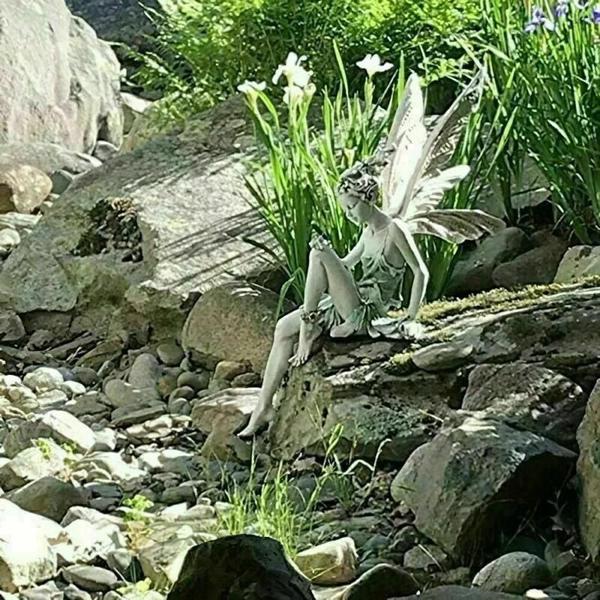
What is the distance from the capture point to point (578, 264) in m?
3.11

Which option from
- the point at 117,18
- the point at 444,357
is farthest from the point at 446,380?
the point at 117,18

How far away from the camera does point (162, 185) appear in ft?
13.6

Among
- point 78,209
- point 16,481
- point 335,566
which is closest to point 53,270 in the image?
point 78,209

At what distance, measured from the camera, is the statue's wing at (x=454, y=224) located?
8.72ft

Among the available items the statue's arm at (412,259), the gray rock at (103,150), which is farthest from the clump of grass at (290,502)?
the gray rock at (103,150)

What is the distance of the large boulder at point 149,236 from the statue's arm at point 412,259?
45.2 inches

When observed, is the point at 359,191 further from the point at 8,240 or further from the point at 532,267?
the point at 8,240

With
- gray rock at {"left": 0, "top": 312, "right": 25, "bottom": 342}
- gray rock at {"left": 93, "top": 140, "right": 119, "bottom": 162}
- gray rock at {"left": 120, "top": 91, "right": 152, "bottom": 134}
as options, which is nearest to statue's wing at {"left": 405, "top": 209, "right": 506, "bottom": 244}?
gray rock at {"left": 0, "top": 312, "right": 25, "bottom": 342}

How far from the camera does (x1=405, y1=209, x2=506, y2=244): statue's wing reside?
8.72ft

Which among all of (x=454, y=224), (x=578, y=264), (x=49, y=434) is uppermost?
(x=454, y=224)

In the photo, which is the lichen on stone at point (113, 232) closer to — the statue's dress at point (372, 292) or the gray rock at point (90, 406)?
the gray rock at point (90, 406)

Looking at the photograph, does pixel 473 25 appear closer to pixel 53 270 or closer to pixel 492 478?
pixel 53 270

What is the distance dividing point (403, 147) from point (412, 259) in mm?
396

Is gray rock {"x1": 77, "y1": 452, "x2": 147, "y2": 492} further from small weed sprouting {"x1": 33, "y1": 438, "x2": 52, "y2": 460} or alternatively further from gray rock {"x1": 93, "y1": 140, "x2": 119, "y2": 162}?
gray rock {"x1": 93, "y1": 140, "x2": 119, "y2": 162}
